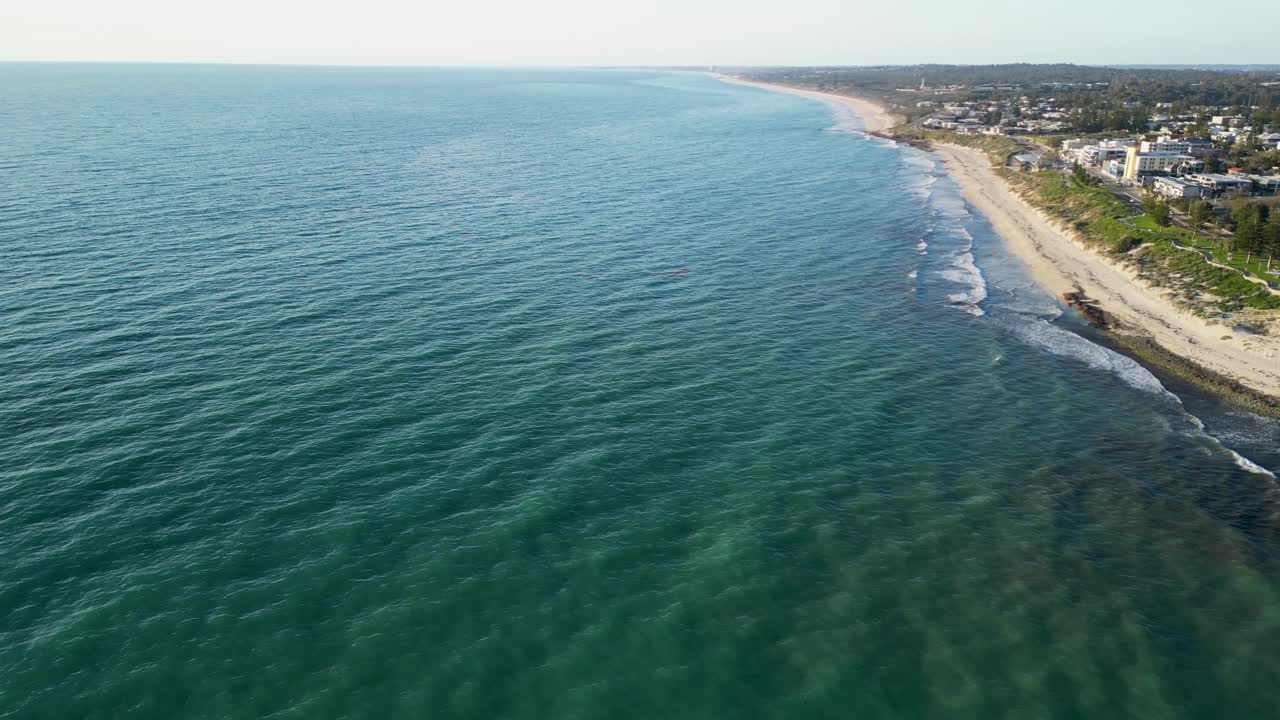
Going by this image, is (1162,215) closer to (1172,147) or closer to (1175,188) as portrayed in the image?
(1175,188)

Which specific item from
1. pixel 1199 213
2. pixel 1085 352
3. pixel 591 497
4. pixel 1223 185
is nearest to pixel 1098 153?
pixel 1223 185

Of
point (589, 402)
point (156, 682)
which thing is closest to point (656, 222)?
point (589, 402)

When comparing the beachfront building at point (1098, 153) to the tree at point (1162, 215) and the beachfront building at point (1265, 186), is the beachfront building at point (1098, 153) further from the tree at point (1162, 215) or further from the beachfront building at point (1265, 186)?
the tree at point (1162, 215)

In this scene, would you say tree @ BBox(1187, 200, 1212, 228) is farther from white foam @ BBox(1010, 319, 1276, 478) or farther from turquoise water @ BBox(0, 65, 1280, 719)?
white foam @ BBox(1010, 319, 1276, 478)

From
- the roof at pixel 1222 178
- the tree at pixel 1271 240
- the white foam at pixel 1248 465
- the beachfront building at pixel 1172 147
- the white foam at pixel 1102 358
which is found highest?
the beachfront building at pixel 1172 147

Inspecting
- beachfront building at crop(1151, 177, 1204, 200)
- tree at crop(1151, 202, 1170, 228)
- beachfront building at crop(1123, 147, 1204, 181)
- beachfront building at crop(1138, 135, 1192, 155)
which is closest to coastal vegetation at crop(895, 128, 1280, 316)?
tree at crop(1151, 202, 1170, 228)

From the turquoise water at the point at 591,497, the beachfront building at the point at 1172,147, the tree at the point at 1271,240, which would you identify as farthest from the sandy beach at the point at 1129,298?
the beachfront building at the point at 1172,147
